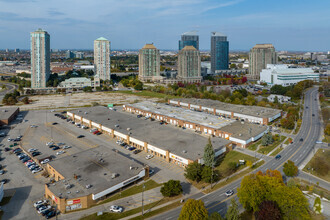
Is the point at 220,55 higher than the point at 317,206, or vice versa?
the point at 220,55

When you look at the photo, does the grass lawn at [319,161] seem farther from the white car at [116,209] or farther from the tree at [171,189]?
the white car at [116,209]

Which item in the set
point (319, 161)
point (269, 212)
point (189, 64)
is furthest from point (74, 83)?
point (269, 212)

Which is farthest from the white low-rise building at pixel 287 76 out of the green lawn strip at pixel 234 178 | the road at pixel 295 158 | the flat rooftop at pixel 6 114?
the flat rooftop at pixel 6 114

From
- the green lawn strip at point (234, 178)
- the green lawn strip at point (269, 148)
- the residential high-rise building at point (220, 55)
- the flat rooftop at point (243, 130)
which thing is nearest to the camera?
the green lawn strip at point (234, 178)

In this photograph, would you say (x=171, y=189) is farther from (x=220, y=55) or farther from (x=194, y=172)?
(x=220, y=55)

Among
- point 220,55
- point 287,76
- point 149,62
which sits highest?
point 220,55

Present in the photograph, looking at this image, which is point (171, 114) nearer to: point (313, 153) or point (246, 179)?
point (313, 153)
